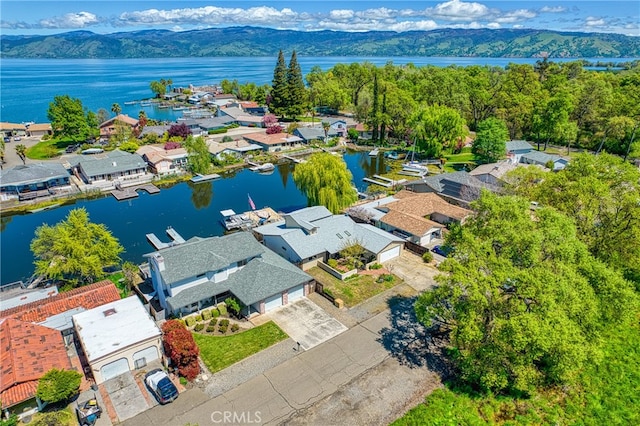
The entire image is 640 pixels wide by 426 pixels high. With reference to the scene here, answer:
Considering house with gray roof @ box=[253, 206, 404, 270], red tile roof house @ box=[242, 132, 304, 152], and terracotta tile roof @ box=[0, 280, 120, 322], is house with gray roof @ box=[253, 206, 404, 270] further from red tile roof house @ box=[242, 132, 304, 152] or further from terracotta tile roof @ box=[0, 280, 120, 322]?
red tile roof house @ box=[242, 132, 304, 152]

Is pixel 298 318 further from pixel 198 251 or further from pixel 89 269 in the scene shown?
pixel 89 269

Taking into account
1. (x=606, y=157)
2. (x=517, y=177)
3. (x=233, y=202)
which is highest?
(x=606, y=157)

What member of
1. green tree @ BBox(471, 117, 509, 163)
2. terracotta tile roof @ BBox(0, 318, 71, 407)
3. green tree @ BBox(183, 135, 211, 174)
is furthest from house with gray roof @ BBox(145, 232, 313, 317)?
green tree @ BBox(471, 117, 509, 163)

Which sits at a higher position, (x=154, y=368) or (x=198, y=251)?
(x=198, y=251)

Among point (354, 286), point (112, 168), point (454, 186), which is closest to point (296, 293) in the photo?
point (354, 286)

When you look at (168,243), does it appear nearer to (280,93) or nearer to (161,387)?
(161,387)

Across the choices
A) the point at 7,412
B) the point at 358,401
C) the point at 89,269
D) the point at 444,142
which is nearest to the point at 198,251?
the point at 89,269

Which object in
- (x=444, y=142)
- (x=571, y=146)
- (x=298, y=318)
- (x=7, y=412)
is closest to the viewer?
(x=7, y=412)
